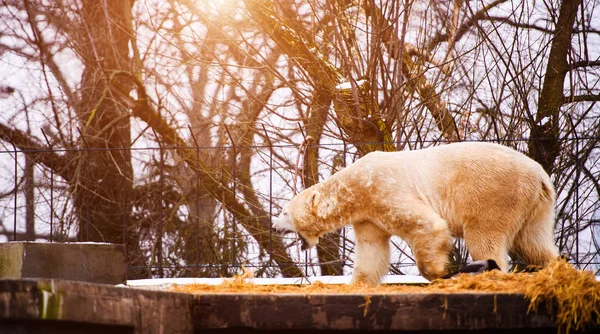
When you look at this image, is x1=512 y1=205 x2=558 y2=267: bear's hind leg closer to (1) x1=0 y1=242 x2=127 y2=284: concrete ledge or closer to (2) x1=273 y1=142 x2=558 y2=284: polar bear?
(2) x1=273 y1=142 x2=558 y2=284: polar bear

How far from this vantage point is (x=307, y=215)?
194 inches

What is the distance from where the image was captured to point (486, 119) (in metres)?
8.59

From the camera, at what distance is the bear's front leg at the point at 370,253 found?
4.82 metres

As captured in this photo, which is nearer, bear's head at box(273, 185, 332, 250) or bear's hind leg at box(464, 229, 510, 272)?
bear's hind leg at box(464, 229, 510, 272)

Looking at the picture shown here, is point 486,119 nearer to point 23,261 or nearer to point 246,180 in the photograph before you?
point 246,180

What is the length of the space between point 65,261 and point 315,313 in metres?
2.81

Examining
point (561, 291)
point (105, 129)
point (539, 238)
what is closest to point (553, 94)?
point (539, 238)

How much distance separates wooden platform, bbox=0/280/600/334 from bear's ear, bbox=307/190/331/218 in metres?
2.05

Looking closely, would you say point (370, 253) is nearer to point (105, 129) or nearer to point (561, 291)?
point (561, 291)

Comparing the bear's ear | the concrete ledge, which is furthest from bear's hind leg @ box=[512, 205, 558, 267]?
the concrete ledge

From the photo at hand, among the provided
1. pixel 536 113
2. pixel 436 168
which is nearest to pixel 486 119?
pixel 536 113

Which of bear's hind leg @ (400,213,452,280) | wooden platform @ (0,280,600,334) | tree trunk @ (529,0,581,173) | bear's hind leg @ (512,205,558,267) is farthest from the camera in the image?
tree trunk @ (529,0,581,173)

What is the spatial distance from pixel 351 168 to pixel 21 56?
31.4 feet

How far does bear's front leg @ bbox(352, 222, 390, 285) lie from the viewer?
482cm
